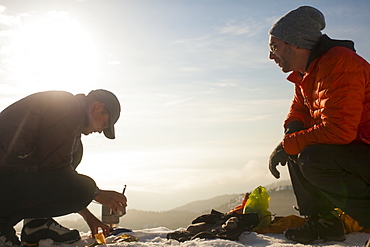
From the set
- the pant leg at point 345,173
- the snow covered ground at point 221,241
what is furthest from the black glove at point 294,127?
the snow covered ground at point 221,241

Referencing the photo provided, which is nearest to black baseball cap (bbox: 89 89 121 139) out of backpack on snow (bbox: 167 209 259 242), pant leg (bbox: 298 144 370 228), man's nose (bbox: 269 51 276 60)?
backpack on snow (bbox: 167 209 259 242)

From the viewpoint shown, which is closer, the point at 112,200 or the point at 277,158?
the point at 112,200

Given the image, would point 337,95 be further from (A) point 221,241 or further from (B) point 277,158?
(A) point 221,241

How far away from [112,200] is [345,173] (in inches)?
84.5

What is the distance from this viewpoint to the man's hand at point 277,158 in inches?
160

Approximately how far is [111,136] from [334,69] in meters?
2.22

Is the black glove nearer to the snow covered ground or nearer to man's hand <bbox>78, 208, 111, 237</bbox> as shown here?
the snow covered ground

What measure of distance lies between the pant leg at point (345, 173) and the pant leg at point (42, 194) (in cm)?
209

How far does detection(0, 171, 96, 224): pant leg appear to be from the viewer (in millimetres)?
3434

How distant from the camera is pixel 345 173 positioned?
337 centimetres

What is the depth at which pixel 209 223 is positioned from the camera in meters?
4.91

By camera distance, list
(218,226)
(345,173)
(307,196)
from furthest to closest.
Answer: (218,226), (307,196), (345,173)

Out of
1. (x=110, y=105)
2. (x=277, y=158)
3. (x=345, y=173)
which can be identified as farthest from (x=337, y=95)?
(x=110, y=105)

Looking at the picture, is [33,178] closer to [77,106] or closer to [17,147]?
[17,147]
